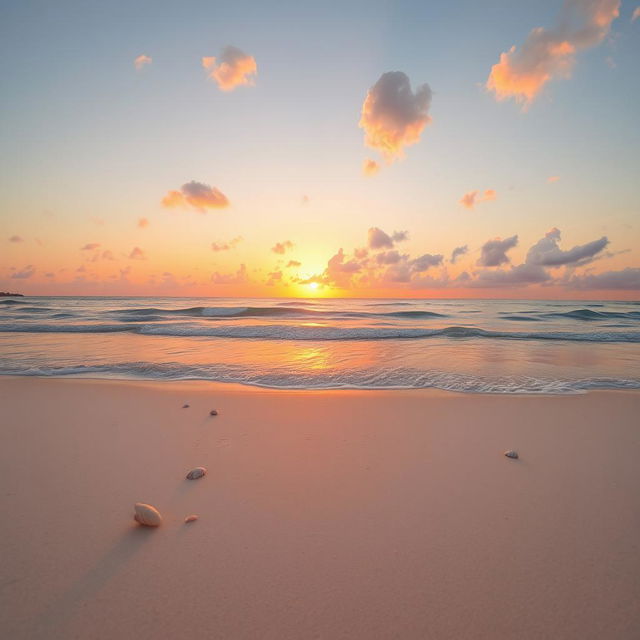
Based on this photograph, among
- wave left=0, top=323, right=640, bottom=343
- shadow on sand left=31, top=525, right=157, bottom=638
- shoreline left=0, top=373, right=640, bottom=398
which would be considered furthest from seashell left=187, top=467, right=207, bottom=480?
wave left=0, top=323, right=640, bottom=343

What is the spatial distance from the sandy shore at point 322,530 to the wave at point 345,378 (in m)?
1.71

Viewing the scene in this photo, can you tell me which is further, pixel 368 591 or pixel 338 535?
pixel 338 535

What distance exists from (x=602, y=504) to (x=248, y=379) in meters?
5.04

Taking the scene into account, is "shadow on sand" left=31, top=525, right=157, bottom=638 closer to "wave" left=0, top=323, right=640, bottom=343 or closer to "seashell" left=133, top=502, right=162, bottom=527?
"seashell" left=133, top=502, right=162, bottom=527

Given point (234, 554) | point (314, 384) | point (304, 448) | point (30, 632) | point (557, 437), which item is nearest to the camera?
point (30, 632)

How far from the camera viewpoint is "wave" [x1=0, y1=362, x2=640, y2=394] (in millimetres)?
5609

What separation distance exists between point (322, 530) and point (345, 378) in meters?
4.21

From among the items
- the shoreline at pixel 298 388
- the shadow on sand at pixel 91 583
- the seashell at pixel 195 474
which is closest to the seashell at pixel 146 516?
the shadow on sand at pixel 91 583

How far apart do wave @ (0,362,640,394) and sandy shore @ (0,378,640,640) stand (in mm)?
1711

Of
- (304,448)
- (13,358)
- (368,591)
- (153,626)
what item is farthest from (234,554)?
(13,358)

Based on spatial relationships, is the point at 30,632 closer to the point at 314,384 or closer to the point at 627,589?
the point at 627,589

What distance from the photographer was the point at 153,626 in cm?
149

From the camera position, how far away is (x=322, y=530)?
2.08 metres

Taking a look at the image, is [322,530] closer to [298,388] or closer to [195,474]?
[195,474]
